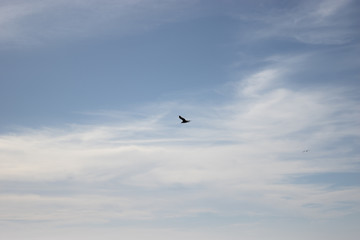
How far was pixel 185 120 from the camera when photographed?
12581cm
